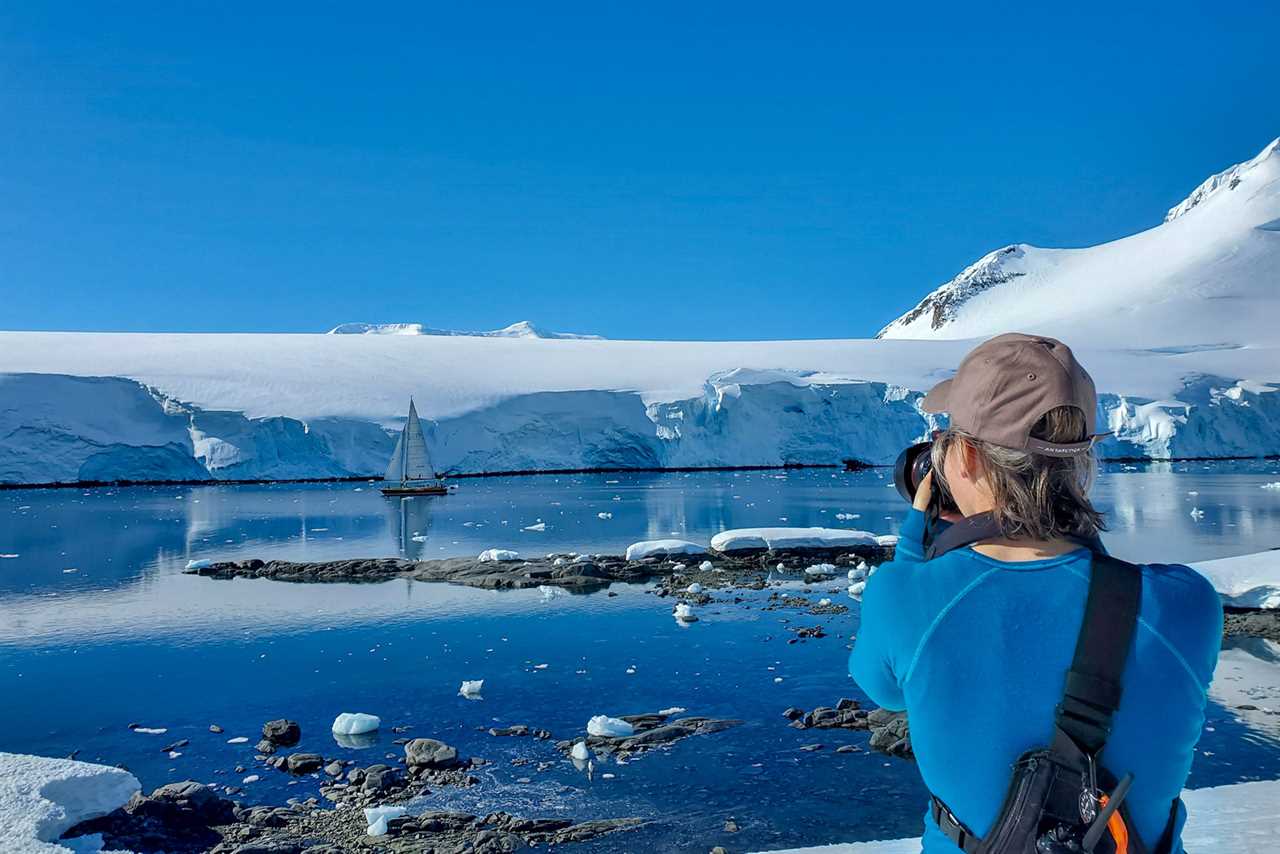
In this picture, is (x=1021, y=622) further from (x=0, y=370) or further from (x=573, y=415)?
(x=0, y=370)

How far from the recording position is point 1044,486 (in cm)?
116

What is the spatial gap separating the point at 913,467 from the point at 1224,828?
8.82 ft

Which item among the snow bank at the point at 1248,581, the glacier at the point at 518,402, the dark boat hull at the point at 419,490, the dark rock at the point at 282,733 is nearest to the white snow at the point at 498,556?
the dark rock at the point at 282,733

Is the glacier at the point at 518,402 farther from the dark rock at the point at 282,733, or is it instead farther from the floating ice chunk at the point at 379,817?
the floating ice chunk at the point at 379,817

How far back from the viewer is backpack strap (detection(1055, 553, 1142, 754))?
108 centimetres

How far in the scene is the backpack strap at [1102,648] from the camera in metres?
1.08

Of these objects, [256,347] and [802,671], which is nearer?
[802,671]

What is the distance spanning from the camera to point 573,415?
4081cm

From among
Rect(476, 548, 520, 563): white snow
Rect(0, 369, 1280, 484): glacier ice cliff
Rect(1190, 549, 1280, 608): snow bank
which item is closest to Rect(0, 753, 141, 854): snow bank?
Rect(476, 548, 520, 563): white snow

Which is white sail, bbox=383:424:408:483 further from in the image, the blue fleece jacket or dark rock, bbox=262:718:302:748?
the blue fleece jacket

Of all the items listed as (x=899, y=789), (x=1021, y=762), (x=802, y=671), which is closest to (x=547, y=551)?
(x=802, y=671)

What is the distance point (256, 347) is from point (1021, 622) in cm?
5052

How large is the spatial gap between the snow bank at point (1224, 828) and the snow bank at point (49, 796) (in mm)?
3366

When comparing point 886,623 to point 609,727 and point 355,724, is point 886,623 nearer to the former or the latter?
point 609,727
